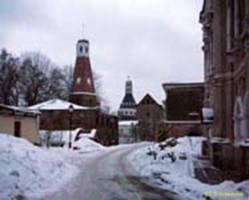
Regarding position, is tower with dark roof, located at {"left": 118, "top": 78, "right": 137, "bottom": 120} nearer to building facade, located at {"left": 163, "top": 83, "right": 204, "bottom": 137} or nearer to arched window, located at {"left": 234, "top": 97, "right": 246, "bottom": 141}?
building facade, located at {"left": 163, "top": 83, "right": 204, "bottom": 137}

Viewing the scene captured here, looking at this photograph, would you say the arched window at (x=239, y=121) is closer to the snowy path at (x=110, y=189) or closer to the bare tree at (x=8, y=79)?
the snowy path at (x=110, y=189)

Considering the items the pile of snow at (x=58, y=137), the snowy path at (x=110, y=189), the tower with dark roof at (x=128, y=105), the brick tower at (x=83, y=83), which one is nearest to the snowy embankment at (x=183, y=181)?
the snowy path at (x=110, y=189)

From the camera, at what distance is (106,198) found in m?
13.8

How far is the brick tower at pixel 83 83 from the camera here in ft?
249

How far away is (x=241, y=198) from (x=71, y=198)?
4462 millimetres

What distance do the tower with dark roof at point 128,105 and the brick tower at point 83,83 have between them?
5042 cm

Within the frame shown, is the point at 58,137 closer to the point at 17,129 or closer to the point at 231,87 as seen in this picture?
the point at 17,129

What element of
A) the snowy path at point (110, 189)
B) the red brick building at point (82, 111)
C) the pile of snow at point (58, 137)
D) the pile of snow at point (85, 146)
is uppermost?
the red brick building at point (82, 111)

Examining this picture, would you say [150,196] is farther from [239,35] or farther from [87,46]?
[87,46]

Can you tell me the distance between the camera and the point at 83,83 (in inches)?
2990

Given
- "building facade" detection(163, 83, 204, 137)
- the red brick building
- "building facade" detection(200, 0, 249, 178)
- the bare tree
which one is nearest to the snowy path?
"building facade" detection(200, 0, 249, 178)

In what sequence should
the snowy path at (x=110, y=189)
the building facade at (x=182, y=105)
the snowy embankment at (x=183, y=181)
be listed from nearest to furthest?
1. the snowy embankment at (x=183, y=181)
2. the snowy path at (x=110, y=189)
3. the building facade at (x=182, y=105)

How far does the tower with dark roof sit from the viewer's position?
430 ft

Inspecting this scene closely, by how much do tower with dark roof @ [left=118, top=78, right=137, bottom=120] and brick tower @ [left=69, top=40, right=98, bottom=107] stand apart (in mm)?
50415
